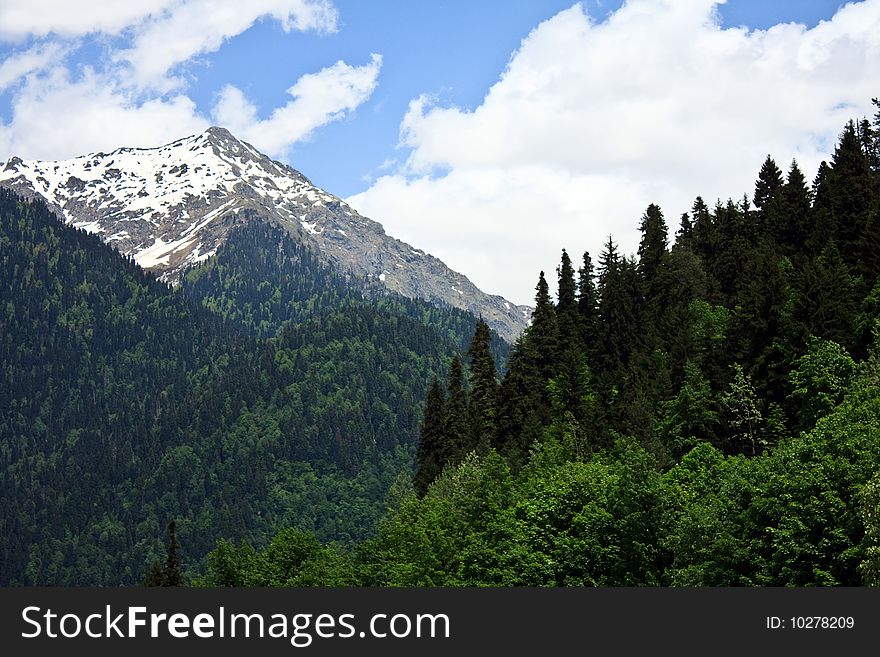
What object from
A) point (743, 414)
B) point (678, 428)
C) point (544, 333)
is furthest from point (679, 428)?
point (544, 333)

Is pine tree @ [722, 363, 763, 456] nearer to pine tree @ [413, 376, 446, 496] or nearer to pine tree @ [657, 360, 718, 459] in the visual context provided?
pine tree @ [657, 360, 718, 459]

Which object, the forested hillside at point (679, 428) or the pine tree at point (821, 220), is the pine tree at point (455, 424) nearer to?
the forested hillside at point (679, 428)

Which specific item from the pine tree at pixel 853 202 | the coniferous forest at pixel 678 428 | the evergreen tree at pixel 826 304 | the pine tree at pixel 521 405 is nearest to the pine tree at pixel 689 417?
the coniferous forest at pixel 678 428

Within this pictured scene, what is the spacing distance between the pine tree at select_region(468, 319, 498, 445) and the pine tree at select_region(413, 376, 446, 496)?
497 centimetres

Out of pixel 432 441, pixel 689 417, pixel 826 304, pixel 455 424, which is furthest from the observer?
pixel 432 441

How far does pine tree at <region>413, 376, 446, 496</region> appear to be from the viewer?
116 m

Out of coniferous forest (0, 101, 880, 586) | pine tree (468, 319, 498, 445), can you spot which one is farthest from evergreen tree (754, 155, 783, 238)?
pine tree (468, 319, 498, 445)

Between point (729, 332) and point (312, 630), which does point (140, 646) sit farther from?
point (729, 332)

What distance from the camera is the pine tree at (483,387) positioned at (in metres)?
111

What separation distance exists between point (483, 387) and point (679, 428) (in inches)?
1398

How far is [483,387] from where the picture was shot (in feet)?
380

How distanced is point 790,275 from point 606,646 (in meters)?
74.1

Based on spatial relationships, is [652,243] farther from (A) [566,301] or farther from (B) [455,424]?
(B) [455,424]

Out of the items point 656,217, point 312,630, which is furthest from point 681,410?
point 312,630
